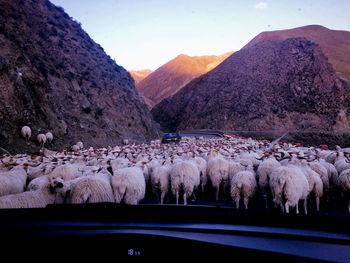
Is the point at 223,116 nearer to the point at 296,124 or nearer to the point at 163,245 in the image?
the point at 296,124

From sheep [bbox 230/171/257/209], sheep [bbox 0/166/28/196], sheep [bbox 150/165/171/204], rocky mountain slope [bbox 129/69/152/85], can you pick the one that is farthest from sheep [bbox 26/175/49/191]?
rocky mountain slope [bbox 129/69/152/85]

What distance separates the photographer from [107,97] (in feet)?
98.1

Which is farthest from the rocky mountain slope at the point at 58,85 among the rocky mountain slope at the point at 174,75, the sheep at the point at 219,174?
the rocky mountain slope at the point at 174,75

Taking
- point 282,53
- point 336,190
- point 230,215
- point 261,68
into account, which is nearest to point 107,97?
point 336,190

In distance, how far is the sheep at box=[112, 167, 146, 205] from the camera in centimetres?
600

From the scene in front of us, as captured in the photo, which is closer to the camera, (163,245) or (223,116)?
(163,245)

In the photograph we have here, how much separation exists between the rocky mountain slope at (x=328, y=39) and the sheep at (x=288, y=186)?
60563 millimetres

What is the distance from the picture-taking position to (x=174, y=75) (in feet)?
363

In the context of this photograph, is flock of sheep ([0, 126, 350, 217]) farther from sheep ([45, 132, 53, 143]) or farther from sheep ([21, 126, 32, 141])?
sheep ([45, 132, 53, 143])

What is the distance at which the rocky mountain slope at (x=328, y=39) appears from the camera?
6099cm

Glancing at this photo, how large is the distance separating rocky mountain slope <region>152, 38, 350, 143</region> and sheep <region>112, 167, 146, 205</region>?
3892cm

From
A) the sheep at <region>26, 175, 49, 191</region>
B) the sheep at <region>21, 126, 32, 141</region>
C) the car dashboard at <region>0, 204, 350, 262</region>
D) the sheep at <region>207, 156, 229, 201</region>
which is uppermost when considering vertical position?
the car dashboard at <region>0, 204, 350, 262</region>

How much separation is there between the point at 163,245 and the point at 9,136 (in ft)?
54.4

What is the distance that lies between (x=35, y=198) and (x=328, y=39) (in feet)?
292
